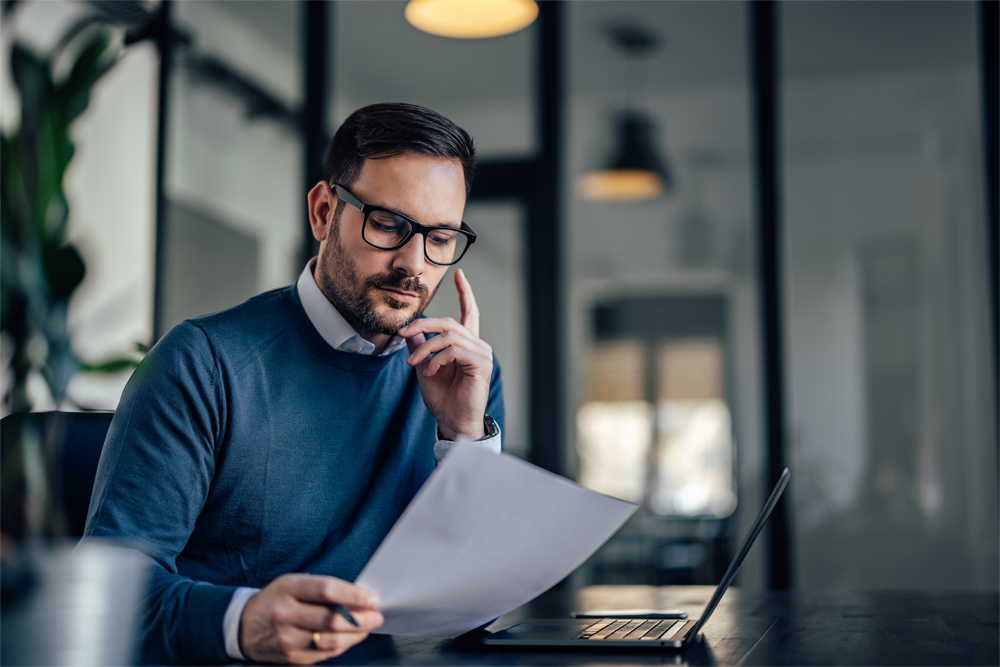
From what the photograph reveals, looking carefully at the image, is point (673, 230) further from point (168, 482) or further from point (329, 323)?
point (168, 482)

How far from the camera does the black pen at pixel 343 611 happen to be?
83cm

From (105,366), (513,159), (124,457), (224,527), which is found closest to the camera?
(124,457)

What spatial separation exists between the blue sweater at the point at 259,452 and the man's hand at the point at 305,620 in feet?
0.58

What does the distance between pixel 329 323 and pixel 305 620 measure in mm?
673

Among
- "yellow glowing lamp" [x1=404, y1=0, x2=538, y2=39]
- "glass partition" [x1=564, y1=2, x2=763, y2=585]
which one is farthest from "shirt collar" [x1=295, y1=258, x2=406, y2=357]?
"glass partition" [x1=564, y1=2, x2=763, y2=585]

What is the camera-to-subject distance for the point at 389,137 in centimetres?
139

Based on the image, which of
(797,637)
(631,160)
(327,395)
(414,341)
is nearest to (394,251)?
(414,341)

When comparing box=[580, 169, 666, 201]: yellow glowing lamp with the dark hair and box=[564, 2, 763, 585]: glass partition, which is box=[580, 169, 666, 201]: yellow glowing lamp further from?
the dark hair

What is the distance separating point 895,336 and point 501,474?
2.85m

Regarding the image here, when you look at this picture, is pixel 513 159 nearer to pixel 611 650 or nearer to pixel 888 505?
pixel 888 505

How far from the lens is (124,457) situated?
1134 mm

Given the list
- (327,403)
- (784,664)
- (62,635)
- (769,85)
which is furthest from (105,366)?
(769,85)

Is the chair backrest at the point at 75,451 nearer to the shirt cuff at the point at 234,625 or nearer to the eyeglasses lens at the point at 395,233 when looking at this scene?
the eyeglasses lens at the point at 395,233

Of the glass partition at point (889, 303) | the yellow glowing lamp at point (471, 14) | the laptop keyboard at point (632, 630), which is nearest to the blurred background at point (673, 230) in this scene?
the glass partition at point (889, 303)
